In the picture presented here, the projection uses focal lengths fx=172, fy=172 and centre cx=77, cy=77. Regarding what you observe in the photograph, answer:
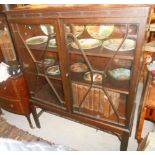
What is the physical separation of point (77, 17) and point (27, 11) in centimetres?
39

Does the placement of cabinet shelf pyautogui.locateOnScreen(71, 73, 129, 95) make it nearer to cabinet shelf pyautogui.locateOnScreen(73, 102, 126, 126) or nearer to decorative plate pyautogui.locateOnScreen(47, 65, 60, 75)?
decorative plate pyautogui.locateOnScreen(47, 65, 60, 75)

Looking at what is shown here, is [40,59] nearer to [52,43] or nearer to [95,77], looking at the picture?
[52,43]

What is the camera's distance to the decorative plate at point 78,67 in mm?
1526

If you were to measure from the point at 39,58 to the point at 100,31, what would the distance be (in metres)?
0.62

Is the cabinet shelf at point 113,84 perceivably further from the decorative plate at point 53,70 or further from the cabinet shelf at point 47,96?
the cabinet shelf at point 47,96

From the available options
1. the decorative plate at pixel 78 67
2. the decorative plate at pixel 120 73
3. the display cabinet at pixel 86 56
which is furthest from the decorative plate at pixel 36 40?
the decorative plate at pixel 120 73

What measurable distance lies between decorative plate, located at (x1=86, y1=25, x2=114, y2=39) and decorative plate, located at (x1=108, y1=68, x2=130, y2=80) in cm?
29

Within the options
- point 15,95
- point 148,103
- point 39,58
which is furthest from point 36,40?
point 148,103

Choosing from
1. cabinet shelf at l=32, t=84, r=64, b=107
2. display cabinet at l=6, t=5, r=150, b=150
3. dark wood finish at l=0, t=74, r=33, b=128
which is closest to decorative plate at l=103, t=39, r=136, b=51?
display cabinet at l=6, t=5, r=150, b=150

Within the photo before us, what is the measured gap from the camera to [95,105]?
159 cm

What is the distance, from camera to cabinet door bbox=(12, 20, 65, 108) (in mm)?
1423

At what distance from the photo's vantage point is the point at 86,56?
1.29 m

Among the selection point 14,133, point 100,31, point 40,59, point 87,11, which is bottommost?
point 14,133
